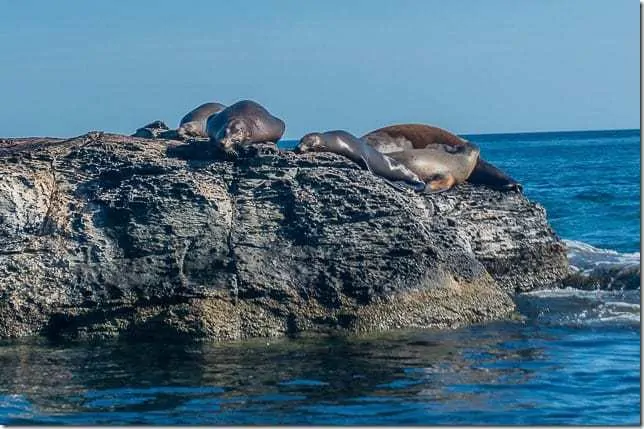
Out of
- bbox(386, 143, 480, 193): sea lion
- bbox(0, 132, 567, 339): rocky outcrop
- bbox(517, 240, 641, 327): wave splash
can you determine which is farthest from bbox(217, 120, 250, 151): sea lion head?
bbox(517, 240, 641, 327): wave splash

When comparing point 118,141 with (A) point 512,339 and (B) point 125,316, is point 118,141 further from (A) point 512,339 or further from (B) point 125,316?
(A) point 512,339

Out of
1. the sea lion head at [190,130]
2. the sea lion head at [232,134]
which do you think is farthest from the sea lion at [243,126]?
the sea lion head at [190,130]

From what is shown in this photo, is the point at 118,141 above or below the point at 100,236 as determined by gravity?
above

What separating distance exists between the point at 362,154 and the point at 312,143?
0.62 m

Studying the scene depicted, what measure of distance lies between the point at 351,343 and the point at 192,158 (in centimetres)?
254

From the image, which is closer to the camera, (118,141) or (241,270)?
(241,270)

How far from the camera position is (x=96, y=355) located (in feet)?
32.7

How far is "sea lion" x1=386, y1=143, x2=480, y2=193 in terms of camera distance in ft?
44.5

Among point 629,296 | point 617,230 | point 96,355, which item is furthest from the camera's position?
point 617,230

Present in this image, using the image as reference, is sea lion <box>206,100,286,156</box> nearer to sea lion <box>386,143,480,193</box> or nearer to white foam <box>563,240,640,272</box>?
sea lion <box>386,143,480,193</box>

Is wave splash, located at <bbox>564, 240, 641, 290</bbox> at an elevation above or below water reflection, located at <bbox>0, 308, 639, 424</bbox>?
above

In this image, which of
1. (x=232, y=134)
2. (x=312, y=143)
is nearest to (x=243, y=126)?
(x=232, y=134)

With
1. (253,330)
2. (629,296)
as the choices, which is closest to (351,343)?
(253,330)

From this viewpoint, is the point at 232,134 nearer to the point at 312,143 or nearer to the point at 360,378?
the point at 312,143
